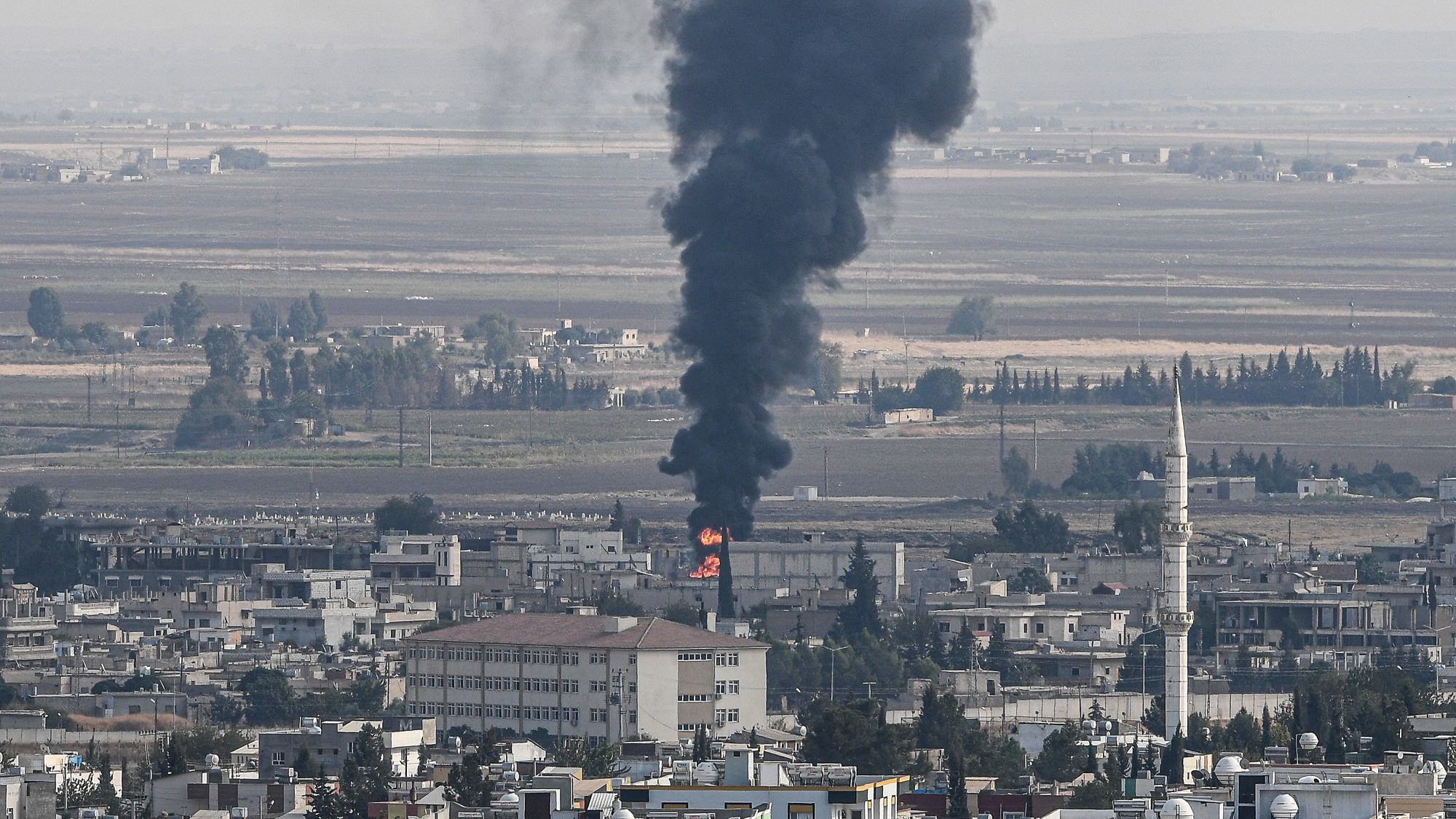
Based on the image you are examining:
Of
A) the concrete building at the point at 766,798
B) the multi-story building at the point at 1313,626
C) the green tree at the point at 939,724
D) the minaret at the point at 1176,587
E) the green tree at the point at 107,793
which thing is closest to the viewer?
the concrete building at the point at 766,798

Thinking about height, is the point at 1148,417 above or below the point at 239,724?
above

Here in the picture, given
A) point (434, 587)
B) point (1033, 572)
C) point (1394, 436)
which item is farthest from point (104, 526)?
point (1394, 436)

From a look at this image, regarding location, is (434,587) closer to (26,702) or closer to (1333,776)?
(26,702)

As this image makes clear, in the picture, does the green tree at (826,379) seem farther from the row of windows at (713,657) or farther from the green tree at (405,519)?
the row of windows at (713,657)

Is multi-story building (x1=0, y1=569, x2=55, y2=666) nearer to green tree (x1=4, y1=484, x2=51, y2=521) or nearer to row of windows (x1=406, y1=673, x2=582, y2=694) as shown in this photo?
row of windows (x1=406, y1=673, x2=582, y2=694)

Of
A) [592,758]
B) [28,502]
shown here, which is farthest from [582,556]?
[592,758]

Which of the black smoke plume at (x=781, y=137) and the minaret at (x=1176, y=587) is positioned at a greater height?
the black smoke plume at (x=781, y=137)

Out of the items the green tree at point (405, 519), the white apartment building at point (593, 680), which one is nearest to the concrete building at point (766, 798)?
the white apartment building at point (593, 680)
